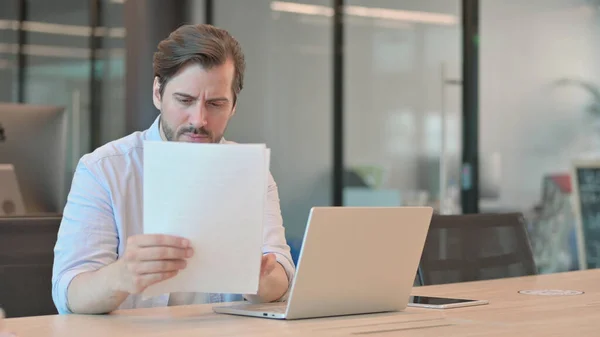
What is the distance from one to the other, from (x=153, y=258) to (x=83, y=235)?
414 millimetres

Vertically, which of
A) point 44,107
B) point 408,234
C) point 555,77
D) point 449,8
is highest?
point 449,8

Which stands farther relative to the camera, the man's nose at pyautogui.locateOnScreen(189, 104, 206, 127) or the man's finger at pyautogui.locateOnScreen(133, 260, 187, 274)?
the man's nose at pyautogui.locateOnScreen(189, 104, 206, 127)

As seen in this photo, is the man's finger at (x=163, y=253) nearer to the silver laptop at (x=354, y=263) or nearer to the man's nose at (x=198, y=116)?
the silver laptop at (x=354, y=263)

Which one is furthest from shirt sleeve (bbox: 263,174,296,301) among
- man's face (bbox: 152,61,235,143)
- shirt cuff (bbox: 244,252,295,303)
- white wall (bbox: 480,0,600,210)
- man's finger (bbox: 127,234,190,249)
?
white wall (bbox: 480,0,600,210)

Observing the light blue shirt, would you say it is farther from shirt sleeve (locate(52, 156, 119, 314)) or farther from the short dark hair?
the short dark hair

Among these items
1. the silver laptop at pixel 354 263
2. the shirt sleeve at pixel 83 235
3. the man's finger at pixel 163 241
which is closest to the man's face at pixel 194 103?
the shirt sleeve at pixel 83 235

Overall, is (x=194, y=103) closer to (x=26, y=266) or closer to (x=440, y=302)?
(x=26, y=266)

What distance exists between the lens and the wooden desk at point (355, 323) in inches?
64.3

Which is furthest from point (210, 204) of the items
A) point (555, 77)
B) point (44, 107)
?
point (555, 77)

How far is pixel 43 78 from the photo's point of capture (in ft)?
26.7

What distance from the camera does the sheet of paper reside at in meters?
1.60

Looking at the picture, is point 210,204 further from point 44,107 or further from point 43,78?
point 43,78

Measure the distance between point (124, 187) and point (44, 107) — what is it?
3.46 feet

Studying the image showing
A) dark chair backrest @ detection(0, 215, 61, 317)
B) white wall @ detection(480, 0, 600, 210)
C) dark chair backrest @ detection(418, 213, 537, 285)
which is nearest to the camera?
dark chair backrest @ detection(0, 215, 61, 317)
